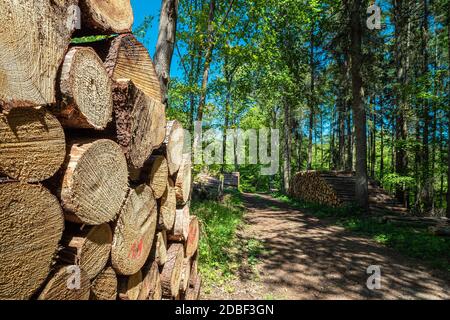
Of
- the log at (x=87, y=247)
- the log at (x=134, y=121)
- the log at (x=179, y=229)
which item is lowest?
the log at (x=179, y=229)

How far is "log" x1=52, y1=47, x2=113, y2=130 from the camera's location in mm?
1445

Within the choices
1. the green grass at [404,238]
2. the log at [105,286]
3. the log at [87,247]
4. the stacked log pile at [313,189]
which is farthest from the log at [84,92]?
the stacked log pile at [313,189]

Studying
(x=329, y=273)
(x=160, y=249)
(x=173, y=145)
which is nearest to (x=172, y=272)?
(x=160, y=249)

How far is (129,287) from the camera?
2.14 metres

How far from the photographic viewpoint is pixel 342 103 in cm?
2100

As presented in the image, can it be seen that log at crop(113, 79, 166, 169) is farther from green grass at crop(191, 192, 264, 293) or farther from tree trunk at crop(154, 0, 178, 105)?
green grass at crop(191, 192, 264, 293)

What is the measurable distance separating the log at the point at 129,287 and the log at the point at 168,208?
59 cm

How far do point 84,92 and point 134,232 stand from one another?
112 centimetres

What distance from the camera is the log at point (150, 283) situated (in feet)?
7.83

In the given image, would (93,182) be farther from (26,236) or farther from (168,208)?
(168,208)

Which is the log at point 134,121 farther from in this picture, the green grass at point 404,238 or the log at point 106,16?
the green grass at point 404,238

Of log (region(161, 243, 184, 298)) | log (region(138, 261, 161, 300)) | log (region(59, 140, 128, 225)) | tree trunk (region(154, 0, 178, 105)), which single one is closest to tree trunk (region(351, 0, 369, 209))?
tree trunk (region(154, 0, 178, 105))

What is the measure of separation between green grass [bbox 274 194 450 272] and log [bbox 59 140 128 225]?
650 centimetres
